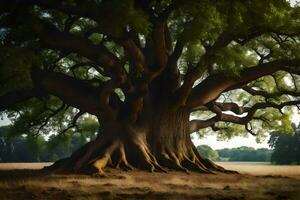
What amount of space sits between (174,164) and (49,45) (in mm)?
8447

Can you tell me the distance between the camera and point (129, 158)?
22.7 meters

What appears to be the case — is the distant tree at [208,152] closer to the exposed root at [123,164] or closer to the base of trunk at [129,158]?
the base of trunk at [129,158]

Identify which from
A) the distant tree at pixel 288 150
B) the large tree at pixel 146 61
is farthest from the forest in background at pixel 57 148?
the large tree at pixel 146 61

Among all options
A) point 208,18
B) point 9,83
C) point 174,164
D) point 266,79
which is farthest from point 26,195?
point 266,79

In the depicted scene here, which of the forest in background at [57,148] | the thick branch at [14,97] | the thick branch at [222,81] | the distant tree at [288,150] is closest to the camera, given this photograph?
the thick branch at [222,81]

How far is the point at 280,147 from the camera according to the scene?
56531 millimetres

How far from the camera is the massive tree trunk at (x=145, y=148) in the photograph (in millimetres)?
21703

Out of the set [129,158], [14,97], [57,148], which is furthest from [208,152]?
[14,97]

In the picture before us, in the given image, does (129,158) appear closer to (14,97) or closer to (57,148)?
(14,97)

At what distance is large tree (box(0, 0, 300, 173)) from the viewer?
57.9 feet

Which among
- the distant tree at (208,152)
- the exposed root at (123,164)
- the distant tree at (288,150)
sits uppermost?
the distant tree at (208,152)

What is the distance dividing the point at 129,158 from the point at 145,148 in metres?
0.96

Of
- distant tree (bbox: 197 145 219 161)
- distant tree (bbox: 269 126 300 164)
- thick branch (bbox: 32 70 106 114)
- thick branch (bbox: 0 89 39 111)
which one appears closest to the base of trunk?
thick branch (bbox: 32 70 106 114)

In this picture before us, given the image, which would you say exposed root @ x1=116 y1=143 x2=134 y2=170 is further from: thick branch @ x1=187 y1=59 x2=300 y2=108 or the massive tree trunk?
thick branch @ x1=187 y1=59 x2=300 y2=108
